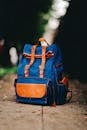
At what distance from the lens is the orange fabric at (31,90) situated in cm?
573

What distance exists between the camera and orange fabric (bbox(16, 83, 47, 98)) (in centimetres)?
A: 573

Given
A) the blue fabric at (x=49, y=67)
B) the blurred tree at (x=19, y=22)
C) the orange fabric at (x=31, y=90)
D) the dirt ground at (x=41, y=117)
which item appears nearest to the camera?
the dirt ground at (x=41, y=117)

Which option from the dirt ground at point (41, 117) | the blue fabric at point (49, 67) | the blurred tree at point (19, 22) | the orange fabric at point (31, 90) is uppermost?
the blurred tree at point (19, 22)

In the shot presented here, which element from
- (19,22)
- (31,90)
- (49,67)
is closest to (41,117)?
(31,90)

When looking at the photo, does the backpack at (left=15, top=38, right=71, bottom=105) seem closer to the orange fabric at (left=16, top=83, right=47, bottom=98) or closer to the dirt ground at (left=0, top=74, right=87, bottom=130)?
the orange fabric at (left=16, top=83, right=47, bottom=98)

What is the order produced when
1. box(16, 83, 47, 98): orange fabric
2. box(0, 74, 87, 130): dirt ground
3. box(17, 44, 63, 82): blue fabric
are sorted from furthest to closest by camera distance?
box(17, 44, 63, 82): blue fabric
box(16, 83, 47, 98): orange fabric
box(0, 74, 87, 130): dirt ground

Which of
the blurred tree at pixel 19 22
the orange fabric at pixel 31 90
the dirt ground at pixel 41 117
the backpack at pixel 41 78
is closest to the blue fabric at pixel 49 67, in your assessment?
the backpack at pixel 41 78

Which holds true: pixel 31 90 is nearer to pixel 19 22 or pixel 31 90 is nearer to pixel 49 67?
pixel 49 67

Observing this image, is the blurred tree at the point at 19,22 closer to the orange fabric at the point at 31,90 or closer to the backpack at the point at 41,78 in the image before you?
the backpack at the point at 41,78

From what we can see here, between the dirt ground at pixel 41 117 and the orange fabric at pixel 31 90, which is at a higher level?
the orange fabric at pixel 31 90

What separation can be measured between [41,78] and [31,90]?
0.23m

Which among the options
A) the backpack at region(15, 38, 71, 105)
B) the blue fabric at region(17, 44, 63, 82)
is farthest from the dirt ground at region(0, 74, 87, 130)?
the blue fabric at region(17, 44, 63, 82)

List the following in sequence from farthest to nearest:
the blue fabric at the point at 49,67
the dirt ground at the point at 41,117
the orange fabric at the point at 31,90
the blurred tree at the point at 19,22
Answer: the blurred tree at the point at 19,22, the blue fabric at the point at 49,67, the orange fabric at the point at 31,90, the dirt ground at the point at 41,117

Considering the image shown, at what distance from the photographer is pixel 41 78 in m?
5.84
